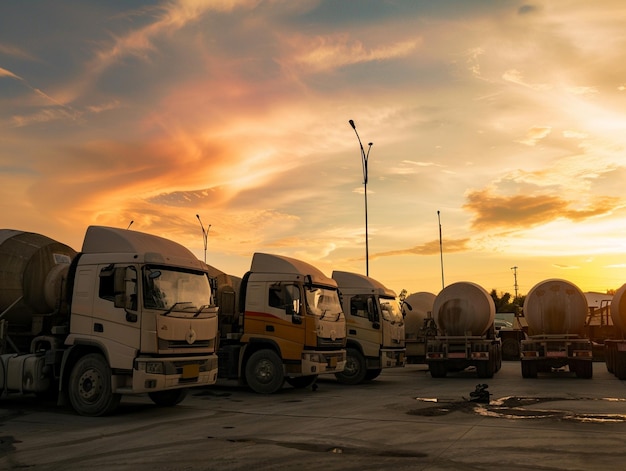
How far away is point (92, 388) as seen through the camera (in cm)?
1223

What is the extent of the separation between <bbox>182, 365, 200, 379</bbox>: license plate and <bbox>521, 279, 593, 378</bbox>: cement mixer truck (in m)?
12.4

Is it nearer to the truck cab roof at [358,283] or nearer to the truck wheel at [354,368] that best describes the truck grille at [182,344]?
the truck wheel at [354,368]

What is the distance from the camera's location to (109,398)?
472 inches

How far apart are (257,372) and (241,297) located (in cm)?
189

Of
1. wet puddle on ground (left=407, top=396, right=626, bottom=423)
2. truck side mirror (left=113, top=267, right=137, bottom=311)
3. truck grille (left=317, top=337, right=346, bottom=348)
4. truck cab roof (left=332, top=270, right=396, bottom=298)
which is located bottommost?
wet puddle on ground (left=407, top=396, right=626, bottom=423)

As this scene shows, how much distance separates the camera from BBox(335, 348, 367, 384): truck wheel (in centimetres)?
1956

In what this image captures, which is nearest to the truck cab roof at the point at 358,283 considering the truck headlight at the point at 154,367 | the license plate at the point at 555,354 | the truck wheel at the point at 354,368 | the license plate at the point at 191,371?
the truck wheel at the point at 354,368

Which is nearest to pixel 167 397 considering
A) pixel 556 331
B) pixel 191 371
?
pixel 191 371

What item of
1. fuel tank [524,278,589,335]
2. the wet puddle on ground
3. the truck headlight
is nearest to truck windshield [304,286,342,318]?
the wet puddle on ground

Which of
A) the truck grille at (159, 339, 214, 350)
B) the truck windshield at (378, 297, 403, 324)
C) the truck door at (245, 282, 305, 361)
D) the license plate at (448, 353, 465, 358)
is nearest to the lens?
the truck grille at (159, 339, 214, 350)

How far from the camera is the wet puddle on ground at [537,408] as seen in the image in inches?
464

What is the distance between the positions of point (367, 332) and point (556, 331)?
21.1 feet

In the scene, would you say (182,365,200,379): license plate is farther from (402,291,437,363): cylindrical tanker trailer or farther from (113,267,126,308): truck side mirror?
(402,291,437,363): cylindrical tanker trailer

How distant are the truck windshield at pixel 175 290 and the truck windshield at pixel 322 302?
3.73m
